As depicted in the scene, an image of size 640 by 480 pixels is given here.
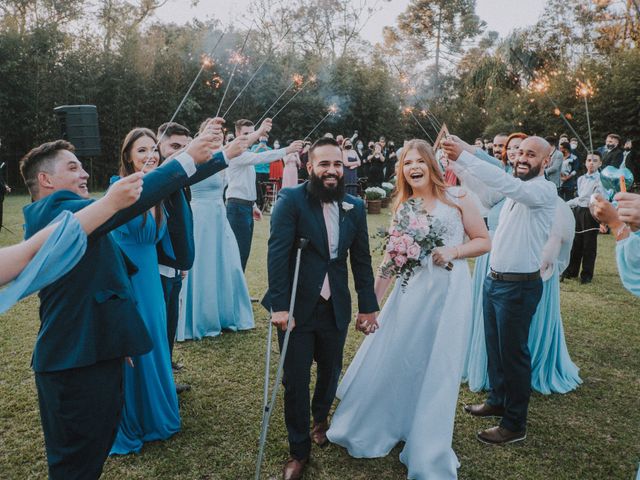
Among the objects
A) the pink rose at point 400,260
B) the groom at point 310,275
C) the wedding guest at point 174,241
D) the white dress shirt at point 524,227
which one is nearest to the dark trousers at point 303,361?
the groom at point 310,275

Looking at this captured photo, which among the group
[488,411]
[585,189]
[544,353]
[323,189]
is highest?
[323,189]

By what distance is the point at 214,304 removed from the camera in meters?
6.14

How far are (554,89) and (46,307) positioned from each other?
2783cm

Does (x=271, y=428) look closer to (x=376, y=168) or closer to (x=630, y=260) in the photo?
(x=630, y=260)

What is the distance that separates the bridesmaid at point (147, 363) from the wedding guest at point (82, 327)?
47.5 inches

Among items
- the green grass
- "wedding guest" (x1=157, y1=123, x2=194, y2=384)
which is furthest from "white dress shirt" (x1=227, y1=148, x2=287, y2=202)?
the green grass

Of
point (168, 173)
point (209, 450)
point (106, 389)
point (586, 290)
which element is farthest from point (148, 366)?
point (586, 290)

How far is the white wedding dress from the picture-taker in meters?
3.45

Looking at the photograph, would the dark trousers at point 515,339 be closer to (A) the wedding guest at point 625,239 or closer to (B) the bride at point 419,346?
(B) the bride at point 419,346

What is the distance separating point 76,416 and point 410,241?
7.90 feet

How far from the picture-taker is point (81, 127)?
999 centimetres

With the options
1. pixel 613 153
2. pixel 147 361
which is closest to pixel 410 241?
pixel 147 361

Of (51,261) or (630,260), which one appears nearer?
(51,261)

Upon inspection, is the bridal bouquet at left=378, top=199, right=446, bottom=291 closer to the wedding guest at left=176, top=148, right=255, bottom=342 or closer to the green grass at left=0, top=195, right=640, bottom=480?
the green grass at left=0, top=195, right=640, bottom=480
